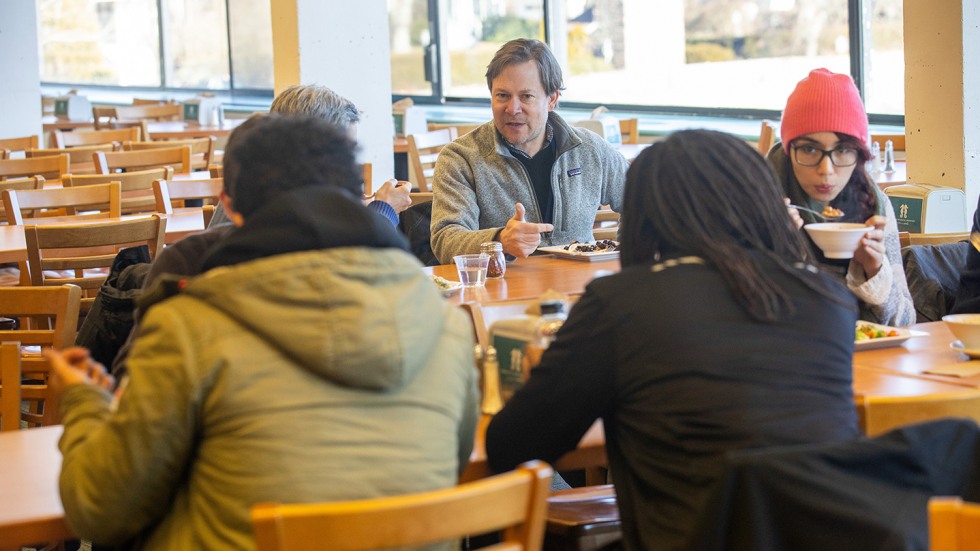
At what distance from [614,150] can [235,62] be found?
31.0ft

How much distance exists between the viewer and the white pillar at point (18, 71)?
9906mm

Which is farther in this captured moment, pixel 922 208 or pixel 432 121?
pixel 432 121

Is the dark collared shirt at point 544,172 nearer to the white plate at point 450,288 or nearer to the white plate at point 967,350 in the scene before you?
the white plate at point 450,288

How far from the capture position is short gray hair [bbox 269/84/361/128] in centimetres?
315

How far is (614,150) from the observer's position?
407 centimetres

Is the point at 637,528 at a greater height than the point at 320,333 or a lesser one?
lesser

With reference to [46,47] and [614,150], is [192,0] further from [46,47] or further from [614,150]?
Answer: [614,150]

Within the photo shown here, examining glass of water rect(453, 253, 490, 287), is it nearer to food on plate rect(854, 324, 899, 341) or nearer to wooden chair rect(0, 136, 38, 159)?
food on plate rect(854, 324, 899, 341)

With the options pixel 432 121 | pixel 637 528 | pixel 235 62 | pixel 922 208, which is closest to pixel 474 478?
pixel 637 528

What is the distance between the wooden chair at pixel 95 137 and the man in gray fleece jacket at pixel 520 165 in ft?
16.4

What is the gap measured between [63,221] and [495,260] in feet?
8.31

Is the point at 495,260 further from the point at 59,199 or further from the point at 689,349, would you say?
the point at 59,199

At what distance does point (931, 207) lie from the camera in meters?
4.95

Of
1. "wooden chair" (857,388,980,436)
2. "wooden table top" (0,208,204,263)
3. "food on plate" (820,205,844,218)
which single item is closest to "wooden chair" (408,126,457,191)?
"wooden table top" (0,208,204,263)
